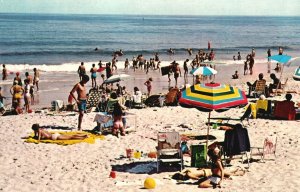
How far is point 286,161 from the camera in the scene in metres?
10.2

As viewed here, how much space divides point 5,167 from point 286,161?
20.1ft

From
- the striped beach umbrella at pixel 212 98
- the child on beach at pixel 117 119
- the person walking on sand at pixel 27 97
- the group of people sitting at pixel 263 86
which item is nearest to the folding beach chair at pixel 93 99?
the person walking on sand at pixel 27 97

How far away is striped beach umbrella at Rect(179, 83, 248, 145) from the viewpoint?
9.22 metres

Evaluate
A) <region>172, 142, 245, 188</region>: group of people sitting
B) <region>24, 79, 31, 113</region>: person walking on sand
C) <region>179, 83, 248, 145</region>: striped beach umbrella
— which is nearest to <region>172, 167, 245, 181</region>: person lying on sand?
<region>172, 142, 245, 188</region>: group of people sitting

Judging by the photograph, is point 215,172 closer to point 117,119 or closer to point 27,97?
point 117,119

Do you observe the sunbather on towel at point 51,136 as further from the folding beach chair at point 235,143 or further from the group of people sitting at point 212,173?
the folding beach chair at point 235,143

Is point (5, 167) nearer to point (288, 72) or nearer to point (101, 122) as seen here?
point (101, 122)

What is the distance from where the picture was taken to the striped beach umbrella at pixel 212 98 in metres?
A: 9.22

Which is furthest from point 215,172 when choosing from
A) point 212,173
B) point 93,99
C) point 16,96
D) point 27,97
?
point 27,97

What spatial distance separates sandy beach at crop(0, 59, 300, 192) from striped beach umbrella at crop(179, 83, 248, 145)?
4.81ft

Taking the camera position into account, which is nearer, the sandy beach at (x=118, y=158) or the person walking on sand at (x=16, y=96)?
the sandy beach at (x=118, y=158)

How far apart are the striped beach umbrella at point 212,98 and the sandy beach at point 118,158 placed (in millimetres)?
1465

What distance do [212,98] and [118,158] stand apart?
2.86 metres

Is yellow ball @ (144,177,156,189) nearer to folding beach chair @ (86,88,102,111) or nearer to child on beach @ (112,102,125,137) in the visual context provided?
child on beach @ (112,102,125,137)
